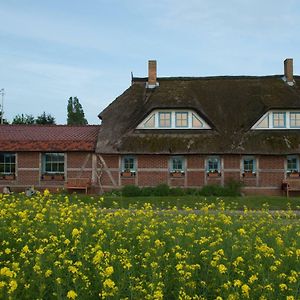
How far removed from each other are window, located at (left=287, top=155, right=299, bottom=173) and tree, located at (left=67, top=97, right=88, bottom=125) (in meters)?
48.9

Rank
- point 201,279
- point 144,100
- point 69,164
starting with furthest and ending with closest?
point 144,100 < point 69,164 < point 201,279

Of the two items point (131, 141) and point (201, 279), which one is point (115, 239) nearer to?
point (201, 279)

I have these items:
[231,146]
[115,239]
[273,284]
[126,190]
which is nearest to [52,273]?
[115,239]

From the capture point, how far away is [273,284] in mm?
5684

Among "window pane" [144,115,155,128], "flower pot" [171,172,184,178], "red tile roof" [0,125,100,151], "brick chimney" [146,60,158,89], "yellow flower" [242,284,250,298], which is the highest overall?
"brick chimney" [146,60,158,89]

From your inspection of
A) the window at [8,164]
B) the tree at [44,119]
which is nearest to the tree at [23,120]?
the tree at [44,119]

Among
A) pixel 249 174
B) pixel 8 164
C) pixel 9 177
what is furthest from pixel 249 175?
pixel 8 164

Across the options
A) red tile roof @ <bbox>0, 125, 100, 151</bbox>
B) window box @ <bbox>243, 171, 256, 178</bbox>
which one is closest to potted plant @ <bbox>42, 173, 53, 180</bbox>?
red tile roof @ <bbox>0, 125, 100, 151</bbox>

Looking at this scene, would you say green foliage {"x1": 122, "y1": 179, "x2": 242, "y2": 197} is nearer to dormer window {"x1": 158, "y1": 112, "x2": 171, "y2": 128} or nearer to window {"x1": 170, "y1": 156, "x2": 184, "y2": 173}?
window {"x1": 170, "y1": 156, "x2": 184, "y2": 173}

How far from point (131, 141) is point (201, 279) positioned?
2124 centimetres

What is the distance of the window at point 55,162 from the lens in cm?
2812

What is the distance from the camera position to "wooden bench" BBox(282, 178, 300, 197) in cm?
2639

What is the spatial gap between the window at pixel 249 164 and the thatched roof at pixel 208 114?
0.85 m

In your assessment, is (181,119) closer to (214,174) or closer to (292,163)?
(214,174)
